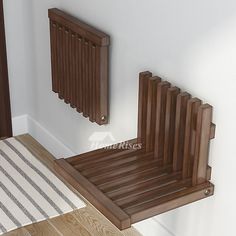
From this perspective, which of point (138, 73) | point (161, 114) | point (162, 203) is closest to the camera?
point (162, 203)

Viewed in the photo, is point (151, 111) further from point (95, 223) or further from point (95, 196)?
point (95, 223)

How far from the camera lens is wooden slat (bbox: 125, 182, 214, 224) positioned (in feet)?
7.16

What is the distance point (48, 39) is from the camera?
10.7ft

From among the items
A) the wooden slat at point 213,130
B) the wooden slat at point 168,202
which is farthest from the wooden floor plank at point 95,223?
the wooden slat at point 213,130

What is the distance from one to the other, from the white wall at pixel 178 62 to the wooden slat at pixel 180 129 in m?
0.06

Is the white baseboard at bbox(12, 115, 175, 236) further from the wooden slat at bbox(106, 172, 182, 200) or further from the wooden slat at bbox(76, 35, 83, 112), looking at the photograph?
the wooden slat at bbox(106, 172, 182, 200)

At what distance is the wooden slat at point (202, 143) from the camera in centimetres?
226

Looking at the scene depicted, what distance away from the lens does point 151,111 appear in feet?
8.29

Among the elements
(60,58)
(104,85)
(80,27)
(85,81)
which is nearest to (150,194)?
(104,85)

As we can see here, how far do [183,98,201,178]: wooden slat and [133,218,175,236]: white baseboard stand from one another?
1.31ft

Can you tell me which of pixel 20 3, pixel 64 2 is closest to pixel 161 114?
pixel 64 2

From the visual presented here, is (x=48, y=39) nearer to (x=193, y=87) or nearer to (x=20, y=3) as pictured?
(x=20, y=3)

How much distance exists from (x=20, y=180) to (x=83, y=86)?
67cm

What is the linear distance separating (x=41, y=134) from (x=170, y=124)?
1350 millimetres
